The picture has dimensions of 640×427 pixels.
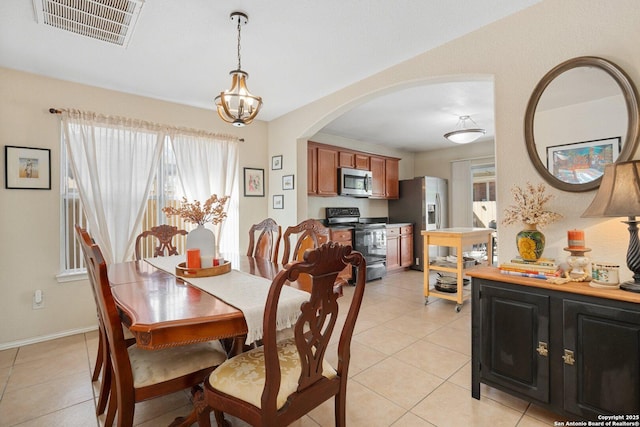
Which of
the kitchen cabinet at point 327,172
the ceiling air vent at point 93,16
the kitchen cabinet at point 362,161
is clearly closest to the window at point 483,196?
the kitchen cabinet at point 362,161

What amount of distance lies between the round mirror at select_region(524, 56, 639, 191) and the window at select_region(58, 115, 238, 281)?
11.3 feet

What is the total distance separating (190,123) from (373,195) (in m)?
3.46

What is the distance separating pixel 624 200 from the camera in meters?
1.39

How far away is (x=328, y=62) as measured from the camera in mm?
2717

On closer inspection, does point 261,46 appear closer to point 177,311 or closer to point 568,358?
point 177,311

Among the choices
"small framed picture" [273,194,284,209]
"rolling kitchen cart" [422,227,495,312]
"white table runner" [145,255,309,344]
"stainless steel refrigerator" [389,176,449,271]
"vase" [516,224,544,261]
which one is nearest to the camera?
"white table runner" [145,255,309,344]

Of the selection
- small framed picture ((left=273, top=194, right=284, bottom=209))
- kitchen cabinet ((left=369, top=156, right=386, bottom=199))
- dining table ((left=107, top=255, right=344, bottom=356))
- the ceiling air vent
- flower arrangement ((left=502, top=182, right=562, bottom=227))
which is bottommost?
dining table ((left=107, top=255, right=344, bottom=356))

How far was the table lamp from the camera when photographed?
1.38 metres

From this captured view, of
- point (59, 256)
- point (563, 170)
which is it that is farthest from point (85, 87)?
point (563, 170)

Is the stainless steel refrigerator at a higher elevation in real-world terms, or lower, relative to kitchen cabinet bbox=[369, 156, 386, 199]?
lower

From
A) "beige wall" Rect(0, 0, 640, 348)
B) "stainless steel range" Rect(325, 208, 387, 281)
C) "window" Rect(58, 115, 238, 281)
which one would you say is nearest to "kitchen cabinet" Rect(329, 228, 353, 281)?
"stainless steel range" Rect(325, 208, 387, 281)

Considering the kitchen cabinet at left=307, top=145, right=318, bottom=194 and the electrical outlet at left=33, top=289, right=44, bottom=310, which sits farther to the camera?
the kitchen cabinet at left=307, top=145, right=318, bottom=194

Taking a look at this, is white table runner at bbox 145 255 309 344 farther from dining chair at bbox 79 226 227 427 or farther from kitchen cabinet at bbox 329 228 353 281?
kitchen cabinet at bbox 329 228 353 281

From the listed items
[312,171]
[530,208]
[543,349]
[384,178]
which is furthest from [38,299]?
A: [384,178]
